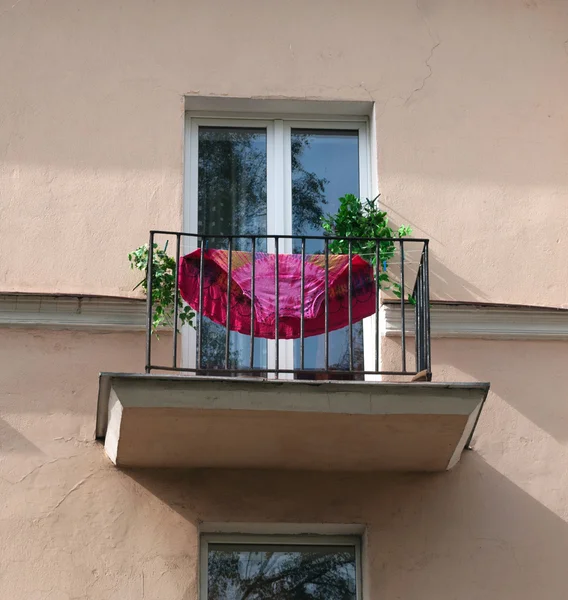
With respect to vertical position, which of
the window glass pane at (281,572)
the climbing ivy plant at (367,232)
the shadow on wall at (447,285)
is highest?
the climbing ivy plant at (367,232)

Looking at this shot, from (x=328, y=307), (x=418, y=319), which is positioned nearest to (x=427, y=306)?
(x=418, y=319)

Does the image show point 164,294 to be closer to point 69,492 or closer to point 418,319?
point 69,492

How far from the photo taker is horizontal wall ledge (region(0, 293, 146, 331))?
8453 millimetres

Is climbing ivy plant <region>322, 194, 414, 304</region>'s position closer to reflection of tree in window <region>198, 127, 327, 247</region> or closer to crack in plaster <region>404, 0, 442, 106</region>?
reflection of tree in window <region>198, 127, 327, 247</region>

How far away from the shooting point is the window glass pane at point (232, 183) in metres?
9.09

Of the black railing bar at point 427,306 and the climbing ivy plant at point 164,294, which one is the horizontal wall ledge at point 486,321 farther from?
the climbing ivy plant at point 164,294

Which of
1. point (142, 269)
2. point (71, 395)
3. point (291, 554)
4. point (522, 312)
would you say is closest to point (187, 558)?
point (291, 554)

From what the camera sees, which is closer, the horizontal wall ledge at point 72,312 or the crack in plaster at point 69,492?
the crack in plaster at point 69,492

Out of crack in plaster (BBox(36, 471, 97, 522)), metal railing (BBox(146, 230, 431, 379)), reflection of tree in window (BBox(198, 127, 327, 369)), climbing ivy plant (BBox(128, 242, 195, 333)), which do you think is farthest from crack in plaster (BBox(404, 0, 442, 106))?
crack in plaster (BBox(36, 471, 97, 522))

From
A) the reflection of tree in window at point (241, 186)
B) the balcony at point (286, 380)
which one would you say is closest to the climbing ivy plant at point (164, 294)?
the balcony at point (286, 380)

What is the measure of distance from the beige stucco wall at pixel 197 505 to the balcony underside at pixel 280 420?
21 centimetres

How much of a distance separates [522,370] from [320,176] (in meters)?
1.82

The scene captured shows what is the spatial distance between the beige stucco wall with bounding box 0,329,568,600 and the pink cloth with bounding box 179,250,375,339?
727 millimetres

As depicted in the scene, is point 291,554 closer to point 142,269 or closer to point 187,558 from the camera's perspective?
point 187,558
